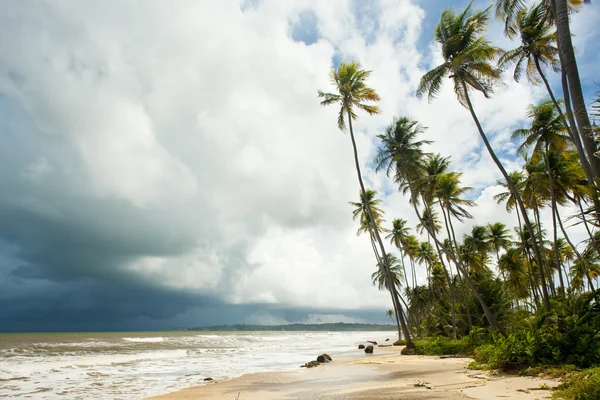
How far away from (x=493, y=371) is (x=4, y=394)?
15213mm

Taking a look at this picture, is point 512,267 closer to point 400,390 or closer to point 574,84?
point 574,84

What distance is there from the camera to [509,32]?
14031 mm

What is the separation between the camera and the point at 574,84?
8.35 meters

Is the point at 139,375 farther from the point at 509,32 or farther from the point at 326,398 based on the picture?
the point at 509,32

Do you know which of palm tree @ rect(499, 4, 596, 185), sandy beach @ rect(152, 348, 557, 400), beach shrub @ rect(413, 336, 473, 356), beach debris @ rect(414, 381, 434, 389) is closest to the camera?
sandy beach @ rect(152, 348, 557, 400)

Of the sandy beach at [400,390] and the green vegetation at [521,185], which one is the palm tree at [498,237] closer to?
the green vegetation at [521,185]

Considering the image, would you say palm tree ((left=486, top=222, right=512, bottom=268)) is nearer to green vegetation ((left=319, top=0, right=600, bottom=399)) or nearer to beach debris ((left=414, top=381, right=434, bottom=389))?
green vegetation ((left=319, top=0, right=600, bottom=399))

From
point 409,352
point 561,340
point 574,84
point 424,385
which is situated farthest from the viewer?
point 409,352

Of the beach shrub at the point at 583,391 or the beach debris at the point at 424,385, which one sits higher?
the beach shrub at the point at 583,391

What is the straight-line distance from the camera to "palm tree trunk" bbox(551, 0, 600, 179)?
7.78m

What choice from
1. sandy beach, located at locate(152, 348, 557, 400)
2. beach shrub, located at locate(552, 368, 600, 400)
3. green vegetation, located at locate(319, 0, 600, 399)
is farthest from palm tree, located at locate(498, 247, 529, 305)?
beach shrub, located at locate(552, 368, 600, 400)

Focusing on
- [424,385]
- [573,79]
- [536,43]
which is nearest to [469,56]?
[536,43]

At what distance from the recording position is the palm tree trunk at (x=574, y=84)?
7781 mm

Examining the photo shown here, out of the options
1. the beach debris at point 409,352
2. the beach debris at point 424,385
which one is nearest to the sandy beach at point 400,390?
the beach debris at point 424,385
